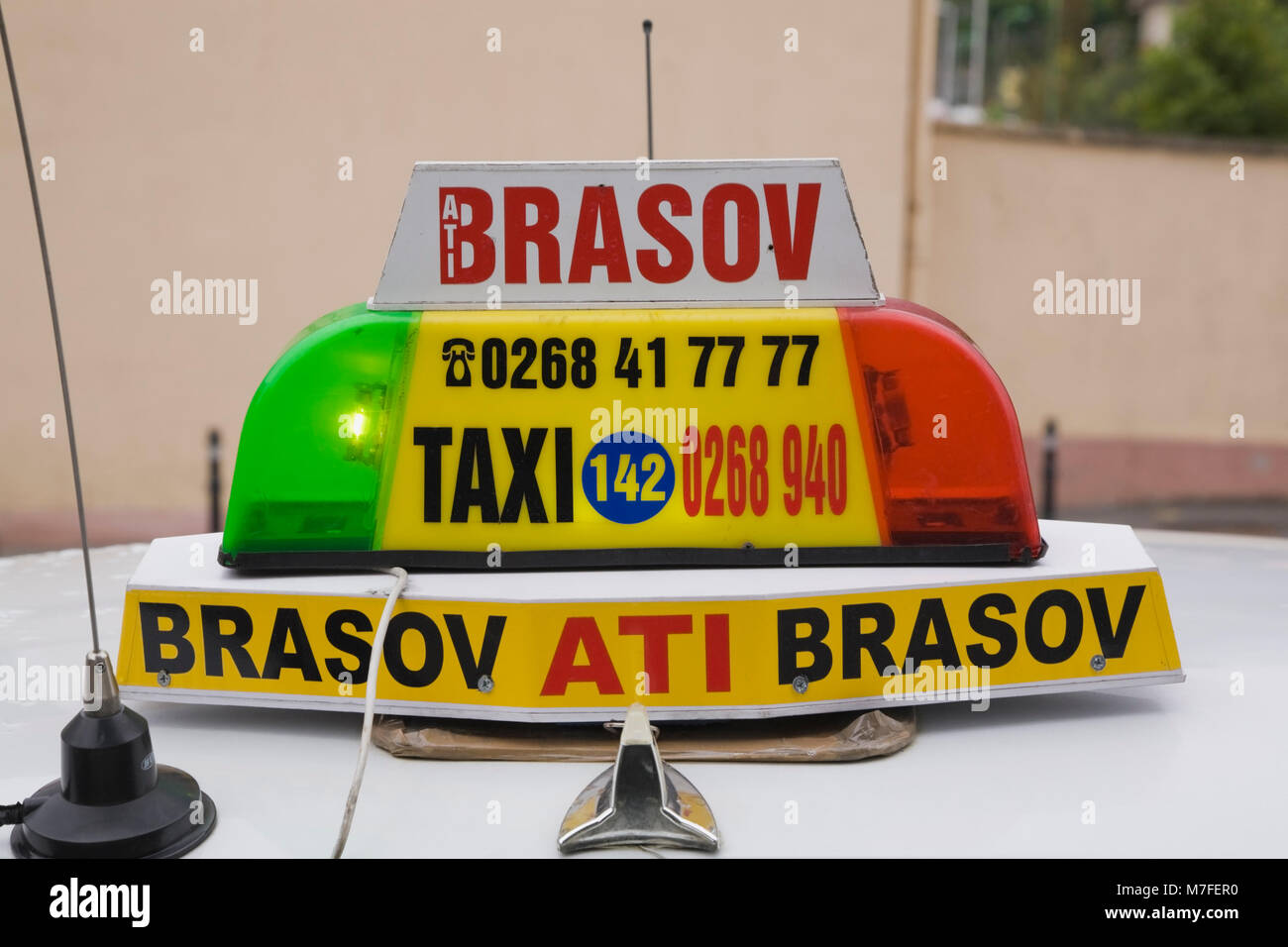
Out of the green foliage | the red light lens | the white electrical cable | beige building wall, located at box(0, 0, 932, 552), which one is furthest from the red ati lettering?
the green foliage

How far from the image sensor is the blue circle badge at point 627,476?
2086 millimetres

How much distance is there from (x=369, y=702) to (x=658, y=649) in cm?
49

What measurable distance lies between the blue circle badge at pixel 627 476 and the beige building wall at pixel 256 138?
248 inches

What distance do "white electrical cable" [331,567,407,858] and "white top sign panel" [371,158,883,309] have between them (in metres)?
0.53

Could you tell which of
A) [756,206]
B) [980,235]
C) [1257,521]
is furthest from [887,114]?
[756,206]

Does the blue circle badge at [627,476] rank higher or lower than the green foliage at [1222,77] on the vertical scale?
lower

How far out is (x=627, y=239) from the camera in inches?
82.8

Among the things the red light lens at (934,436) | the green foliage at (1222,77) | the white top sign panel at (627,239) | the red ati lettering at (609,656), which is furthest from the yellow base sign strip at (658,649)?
the green foliage at (1222,77)

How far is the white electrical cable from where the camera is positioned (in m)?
1.50

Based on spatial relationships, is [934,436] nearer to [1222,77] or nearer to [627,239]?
[627,239]

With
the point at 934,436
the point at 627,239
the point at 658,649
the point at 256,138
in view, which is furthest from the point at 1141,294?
the point at 658,649

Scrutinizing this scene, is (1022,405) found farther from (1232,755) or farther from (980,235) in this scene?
(1232,755)

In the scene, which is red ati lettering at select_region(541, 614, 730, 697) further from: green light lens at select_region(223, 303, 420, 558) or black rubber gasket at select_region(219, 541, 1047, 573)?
green light lens at select_region(223, 303, 420, 558)

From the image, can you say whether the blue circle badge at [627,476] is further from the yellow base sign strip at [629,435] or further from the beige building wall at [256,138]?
the beige building wall at [256,138]
